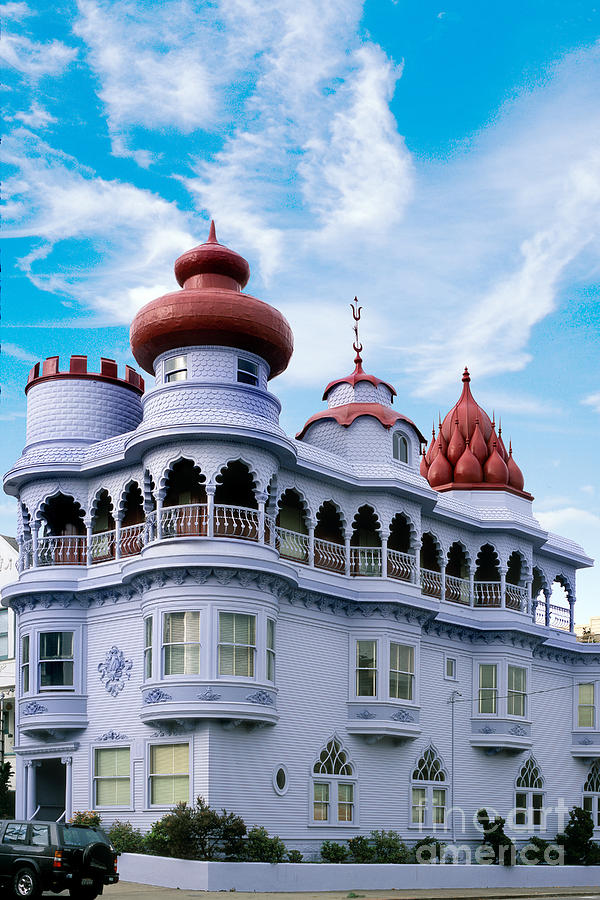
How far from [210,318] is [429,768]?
50.6ft

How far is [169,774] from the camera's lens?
30250mm

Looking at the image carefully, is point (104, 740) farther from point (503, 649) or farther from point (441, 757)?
point (503, 649)

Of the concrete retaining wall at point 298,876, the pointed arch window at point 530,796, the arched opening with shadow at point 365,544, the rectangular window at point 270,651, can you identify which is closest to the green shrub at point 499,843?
the concrete retaining wall at point 298,876

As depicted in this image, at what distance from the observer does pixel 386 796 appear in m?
34.8

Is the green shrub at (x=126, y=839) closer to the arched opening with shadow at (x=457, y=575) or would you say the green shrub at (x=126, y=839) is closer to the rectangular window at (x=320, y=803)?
the rectangular window at (x=320, y=803)

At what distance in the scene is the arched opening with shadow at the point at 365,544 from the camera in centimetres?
3597

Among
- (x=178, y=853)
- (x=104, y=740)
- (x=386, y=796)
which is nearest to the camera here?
(x=178, y=853)

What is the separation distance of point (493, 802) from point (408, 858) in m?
5.67

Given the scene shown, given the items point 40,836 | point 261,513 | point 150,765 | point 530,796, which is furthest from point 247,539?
point 530,796

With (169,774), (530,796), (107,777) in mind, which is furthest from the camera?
(530,796)

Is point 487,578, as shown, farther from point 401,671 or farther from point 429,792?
point 429,792

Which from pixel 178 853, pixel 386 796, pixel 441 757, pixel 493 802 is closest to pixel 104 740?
pixel 178 853

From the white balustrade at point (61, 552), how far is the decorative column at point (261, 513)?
606cm

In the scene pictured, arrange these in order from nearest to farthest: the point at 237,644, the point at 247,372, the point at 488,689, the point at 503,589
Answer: the point at 237,644 → the point at 247,372 → the point at 488,689 → the point at 503,589
